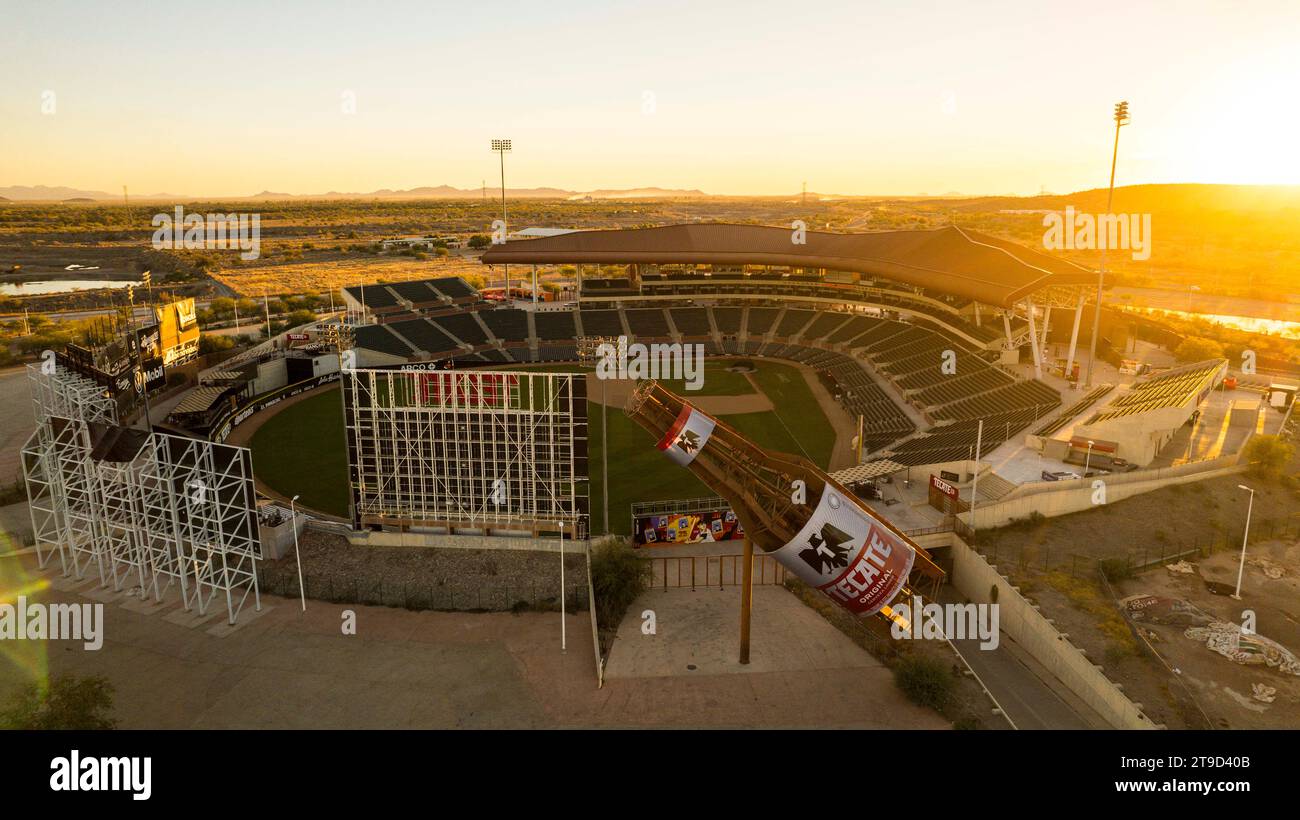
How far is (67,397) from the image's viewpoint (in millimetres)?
33750

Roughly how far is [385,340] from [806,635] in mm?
60300

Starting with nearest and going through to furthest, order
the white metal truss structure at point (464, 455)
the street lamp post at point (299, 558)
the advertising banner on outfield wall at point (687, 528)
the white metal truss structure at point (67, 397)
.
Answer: the street lamp post at point (299, 558)
the white metal truss structure at point (67, 397)
the white metal truss structure at point (464, 455)
the advertising banner on outfield wall at point (687, 528)

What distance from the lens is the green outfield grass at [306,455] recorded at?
43.1m

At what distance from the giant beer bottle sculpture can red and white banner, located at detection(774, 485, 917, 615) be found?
0.03 meters

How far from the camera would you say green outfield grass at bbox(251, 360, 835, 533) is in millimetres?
42969

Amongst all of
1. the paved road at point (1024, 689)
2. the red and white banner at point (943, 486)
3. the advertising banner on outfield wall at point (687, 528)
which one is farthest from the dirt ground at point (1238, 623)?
the advertising banner on outfield wall at point (687, 528)

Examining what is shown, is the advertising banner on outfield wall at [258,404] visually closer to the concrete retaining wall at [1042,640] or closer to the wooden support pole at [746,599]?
the wooden support pole at [746,599]

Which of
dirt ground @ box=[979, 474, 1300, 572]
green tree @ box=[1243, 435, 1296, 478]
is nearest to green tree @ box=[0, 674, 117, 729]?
dirt ground @ box=[979, 474, 1300, 572]

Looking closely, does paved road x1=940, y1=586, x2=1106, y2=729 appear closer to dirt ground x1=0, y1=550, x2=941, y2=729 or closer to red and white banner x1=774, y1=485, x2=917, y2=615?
dirt ground x1=0, y1=550, x2=941, y2=729

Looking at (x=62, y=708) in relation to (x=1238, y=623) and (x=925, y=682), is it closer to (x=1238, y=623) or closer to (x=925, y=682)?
(x=925, y=682)

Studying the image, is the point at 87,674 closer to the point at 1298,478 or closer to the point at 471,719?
the point at 471,719

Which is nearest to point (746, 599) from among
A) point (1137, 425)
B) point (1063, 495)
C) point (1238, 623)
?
point (1238, 623)

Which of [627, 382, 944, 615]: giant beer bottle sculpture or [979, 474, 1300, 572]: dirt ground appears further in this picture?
[979, 474, 1300, 572]: dirt ground

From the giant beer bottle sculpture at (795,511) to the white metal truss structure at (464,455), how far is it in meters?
10.4
